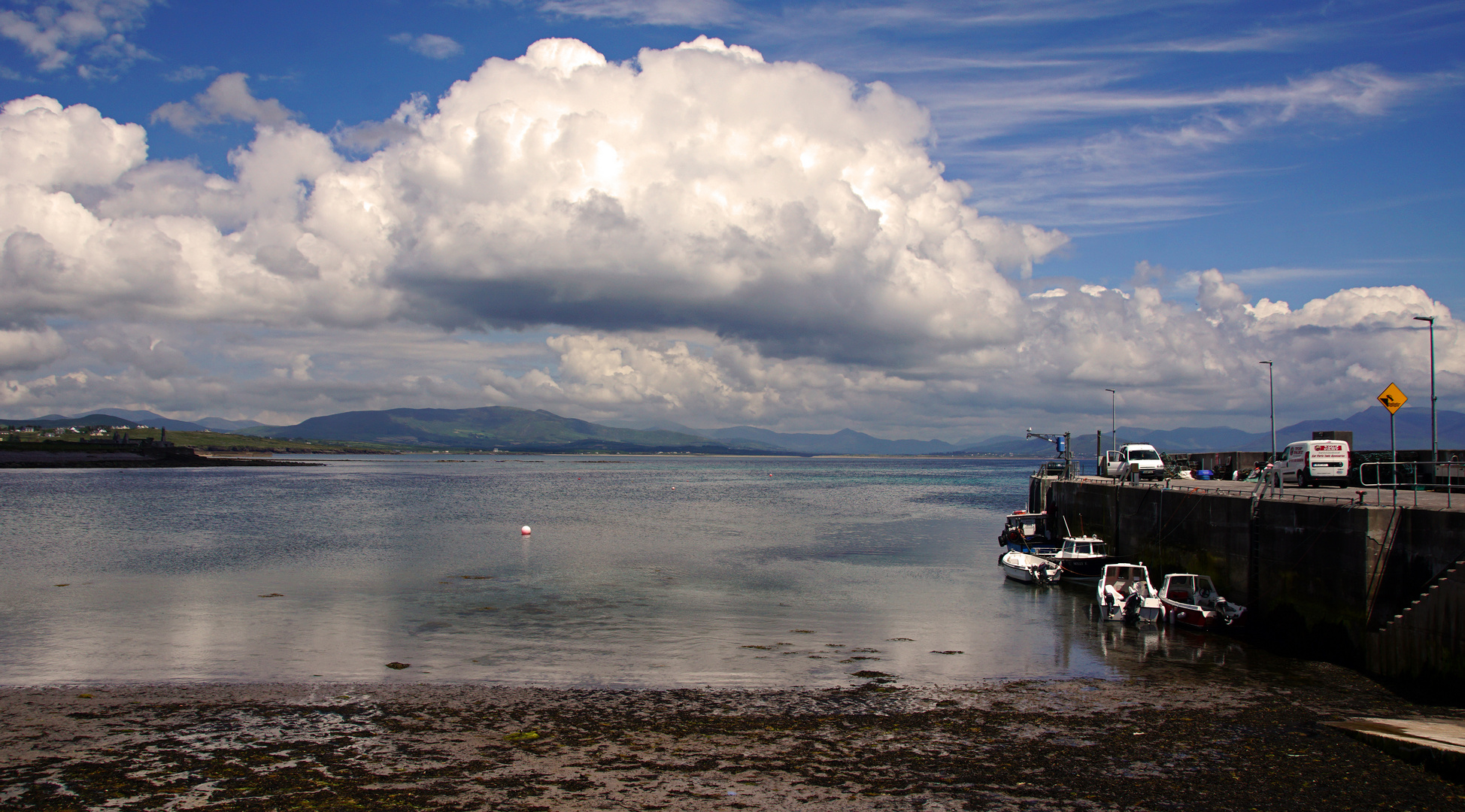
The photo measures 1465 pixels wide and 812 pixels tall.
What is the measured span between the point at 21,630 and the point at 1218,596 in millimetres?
37472

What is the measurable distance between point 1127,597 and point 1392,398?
10.2m

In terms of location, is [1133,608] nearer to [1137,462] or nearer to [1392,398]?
[1392,398]

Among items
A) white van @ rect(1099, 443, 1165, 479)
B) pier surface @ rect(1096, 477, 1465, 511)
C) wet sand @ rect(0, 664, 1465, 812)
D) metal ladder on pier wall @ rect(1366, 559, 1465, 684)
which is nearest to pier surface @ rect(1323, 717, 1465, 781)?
wet sand @ rect(0, 664, 1465, 812)

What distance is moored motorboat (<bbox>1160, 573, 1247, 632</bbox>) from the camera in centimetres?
2641

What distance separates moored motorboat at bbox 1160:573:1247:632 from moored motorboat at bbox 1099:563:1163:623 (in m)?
0.44

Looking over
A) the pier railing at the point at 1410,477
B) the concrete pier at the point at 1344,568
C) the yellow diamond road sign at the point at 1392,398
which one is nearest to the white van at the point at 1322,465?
the pier railing at the point at 1410,477

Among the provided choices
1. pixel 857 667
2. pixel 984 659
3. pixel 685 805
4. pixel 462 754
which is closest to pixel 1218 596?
pixel 984 659

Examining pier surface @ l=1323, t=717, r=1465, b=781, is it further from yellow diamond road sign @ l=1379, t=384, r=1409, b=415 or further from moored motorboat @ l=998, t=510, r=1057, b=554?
moored motorboat @ l=998, t=510, r=1057, b=554

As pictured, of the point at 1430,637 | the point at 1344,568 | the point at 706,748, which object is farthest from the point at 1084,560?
the point at 706,748

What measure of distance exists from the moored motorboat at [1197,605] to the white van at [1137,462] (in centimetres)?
2032

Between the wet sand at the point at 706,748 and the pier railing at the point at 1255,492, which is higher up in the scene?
the pier railing at the point at 1255,492

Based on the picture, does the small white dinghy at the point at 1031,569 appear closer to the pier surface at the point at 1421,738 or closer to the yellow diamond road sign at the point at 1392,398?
the yellow diamond road sign at the point at 1392,398

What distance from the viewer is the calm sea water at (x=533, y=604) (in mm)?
21891

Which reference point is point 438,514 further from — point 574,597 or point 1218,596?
point 1218,596
